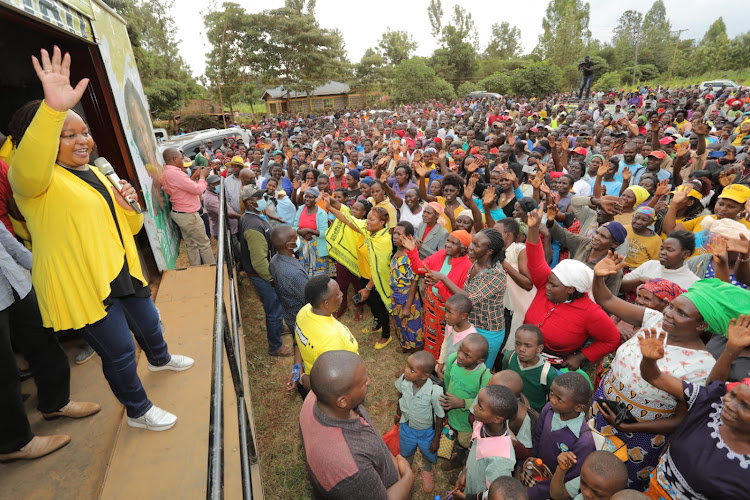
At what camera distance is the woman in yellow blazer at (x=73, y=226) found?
1.70 metres

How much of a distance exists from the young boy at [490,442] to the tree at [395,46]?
57408 millimetres

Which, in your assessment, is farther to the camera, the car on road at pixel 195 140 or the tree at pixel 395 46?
the tree at pixel 395 46

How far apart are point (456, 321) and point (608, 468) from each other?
4.71ft

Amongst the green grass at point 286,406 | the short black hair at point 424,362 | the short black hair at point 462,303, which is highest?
the short black hair at point 462,303

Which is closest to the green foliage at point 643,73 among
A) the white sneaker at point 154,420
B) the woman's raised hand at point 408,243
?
the woman's raised hand at point 408,243

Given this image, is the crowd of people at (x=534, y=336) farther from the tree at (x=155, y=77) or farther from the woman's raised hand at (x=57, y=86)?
the tree at (x=155, y=77)

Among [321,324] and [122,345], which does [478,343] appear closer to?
[321,324]

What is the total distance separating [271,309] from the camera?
488 centimetres

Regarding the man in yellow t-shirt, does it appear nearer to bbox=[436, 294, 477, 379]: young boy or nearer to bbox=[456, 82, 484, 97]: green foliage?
bbox=[436, 294, 477, 379]: young boy

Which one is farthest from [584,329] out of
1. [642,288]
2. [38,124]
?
[38,124]

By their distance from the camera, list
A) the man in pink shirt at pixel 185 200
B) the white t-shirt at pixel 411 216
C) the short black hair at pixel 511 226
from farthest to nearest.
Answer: the man in pink shirt at pixel 185 200 → the white t-shirt at pixel 411 216 → the short black hair at pixel 511 226

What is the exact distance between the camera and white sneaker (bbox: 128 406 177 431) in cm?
241

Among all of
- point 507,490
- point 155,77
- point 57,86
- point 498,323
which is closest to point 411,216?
point 498,323

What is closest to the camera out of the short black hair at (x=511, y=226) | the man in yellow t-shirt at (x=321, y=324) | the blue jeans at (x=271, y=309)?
the man in yellow t-shirt at (x=321, y=324)
